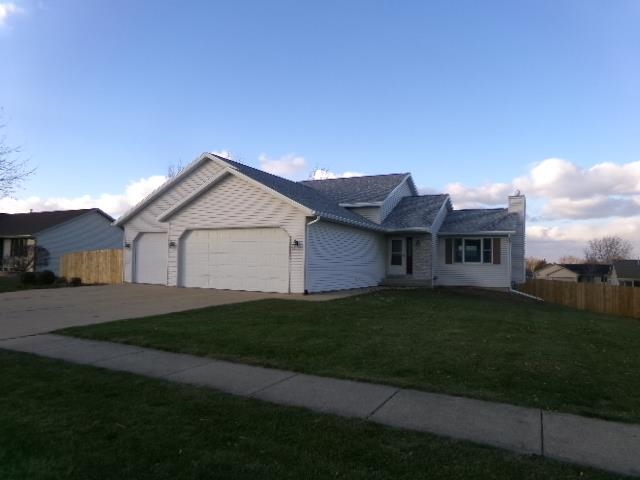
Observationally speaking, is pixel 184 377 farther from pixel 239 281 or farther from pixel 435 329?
pixel 239 281

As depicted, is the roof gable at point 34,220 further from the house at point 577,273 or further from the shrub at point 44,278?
the house at point 577,273

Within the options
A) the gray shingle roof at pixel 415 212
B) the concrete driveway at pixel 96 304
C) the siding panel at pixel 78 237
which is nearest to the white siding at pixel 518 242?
the gray shingle roof at pixel 415 212

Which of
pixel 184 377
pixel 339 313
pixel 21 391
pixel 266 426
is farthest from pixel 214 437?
pixel 339 313

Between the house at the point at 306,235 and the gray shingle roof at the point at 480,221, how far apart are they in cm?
5

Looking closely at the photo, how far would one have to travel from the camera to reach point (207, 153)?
70.0 ft

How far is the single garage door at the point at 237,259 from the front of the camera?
59.4 ft

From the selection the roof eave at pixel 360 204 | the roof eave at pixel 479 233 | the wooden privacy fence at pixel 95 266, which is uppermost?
the roof eave at pixel 360 204

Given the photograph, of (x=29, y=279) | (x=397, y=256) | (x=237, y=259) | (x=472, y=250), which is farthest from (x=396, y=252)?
(x=29, y=279)

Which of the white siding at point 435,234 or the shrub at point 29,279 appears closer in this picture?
the shrub at point 29,279

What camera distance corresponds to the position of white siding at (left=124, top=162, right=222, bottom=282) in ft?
73.2

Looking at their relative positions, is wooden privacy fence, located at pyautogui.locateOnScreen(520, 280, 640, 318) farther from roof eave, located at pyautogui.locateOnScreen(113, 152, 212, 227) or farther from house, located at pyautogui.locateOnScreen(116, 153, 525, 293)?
roof eave, located at pyautogui.locateOnScreen(113, 152, 212, 227)

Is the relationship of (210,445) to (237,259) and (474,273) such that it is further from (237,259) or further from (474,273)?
(474,273)

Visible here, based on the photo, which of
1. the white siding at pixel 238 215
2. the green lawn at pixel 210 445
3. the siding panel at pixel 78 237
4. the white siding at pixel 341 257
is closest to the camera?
the green lawn at pixel 210 445

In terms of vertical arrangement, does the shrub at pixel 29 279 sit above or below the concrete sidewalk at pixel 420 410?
above
